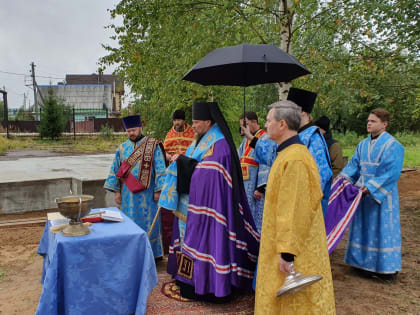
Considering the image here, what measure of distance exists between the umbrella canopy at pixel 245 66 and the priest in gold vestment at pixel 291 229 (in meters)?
1.36

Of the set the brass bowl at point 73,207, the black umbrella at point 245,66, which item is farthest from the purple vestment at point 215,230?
the brass bowl at point 73,207

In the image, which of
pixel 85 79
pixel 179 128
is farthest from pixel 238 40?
pixel 85 79

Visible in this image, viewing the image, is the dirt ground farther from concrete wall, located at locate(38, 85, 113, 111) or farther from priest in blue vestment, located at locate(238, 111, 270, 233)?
concrete wall, located at locate(38, 85, 113, 111)

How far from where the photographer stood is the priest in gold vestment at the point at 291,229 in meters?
2.58

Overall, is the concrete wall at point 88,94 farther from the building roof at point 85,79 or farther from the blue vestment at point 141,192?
the blue vestment at point 141,192

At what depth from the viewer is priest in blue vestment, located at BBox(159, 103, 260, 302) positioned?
367 centimetres

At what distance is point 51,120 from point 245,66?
24.4 meters

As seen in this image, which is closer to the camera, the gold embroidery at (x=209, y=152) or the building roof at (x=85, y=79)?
the gold embroidery at (x=209, y=152)

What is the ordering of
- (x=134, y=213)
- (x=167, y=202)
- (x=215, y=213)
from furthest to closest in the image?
(x=134, y=213) < (x=167, y=202) < (x=215, y=213)

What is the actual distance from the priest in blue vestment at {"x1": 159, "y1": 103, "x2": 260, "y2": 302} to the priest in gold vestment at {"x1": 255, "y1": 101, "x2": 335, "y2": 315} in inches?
32.5

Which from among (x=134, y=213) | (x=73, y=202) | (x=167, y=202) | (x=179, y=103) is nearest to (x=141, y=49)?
(x=179, y=103)

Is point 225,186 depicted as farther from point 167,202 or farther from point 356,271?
point 356,271

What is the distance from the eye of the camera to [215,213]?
12.1 ft

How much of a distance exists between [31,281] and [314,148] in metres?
3.74
